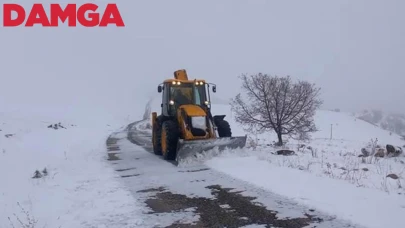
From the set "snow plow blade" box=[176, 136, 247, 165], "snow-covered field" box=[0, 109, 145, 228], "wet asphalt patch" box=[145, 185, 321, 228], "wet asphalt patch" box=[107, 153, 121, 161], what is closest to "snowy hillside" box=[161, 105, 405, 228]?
"snow plow blade" box=[176, 136, 247, 165]

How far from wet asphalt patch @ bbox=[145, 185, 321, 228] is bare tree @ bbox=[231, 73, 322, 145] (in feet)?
43.5

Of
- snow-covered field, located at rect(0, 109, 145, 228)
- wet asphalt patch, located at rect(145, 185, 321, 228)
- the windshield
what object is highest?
the windshield

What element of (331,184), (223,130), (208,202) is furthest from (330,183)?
(223,130)

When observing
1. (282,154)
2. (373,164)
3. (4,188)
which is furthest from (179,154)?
(373,164)

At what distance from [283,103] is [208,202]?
14.3m

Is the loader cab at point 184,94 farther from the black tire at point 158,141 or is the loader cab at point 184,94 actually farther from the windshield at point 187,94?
the black tire at point 158,141

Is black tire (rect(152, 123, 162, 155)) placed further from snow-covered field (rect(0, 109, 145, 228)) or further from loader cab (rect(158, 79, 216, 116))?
snow-covered field (rect(0, 109, 145, 228))

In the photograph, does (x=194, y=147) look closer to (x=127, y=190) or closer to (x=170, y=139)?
(x=170, y=139)

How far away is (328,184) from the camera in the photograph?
7.00 meters

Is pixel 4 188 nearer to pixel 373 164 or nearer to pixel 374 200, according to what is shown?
pixel 374 200

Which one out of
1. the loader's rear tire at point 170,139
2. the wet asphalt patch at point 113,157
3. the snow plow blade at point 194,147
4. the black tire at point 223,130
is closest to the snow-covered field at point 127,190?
the snow plow blade at point 194,147

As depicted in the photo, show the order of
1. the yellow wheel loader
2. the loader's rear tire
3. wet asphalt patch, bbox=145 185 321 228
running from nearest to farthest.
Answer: wet asphalt patch, bbox=145 185 321 228
the yellow wheel loader
the loader's rear tire

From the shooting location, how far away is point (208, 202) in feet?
20.2

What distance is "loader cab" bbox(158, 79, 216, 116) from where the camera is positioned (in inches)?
490
